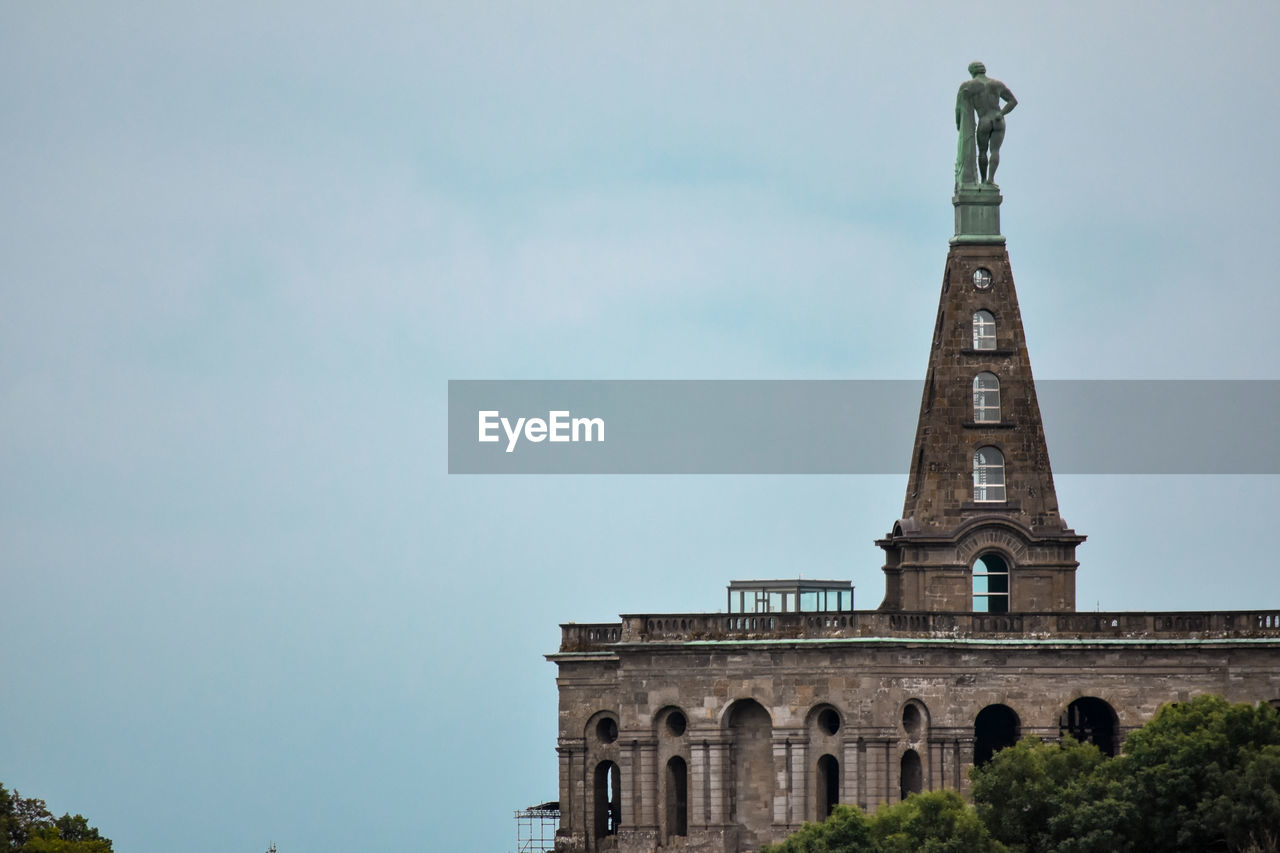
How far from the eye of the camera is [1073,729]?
5522 inches

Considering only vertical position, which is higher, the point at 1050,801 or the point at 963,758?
the point at 963,758

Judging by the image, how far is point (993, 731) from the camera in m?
140

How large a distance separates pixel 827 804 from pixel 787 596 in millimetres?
8235

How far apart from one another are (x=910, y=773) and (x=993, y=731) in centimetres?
402

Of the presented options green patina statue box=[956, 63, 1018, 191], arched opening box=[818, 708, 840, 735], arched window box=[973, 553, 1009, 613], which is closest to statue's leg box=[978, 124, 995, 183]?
green patina statue box=[956, 63, 1018, 191]

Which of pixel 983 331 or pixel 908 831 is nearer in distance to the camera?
pixel 908 831

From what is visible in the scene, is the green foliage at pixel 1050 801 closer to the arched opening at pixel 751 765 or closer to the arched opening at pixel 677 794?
the arched opening at pixel 751 765

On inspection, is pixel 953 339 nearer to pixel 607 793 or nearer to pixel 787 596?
pixel 787 596

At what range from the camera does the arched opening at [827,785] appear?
452 feet

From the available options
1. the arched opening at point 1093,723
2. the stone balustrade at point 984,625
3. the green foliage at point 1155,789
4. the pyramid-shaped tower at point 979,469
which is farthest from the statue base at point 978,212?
the green foliage at point 1155,789

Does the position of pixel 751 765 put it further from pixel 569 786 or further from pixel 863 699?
pixel 569 786

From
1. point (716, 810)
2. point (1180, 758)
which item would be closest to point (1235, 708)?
point (1180, 758)

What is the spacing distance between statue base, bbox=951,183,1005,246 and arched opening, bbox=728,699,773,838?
65.8ft

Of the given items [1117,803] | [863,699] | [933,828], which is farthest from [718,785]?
[1117,803]
